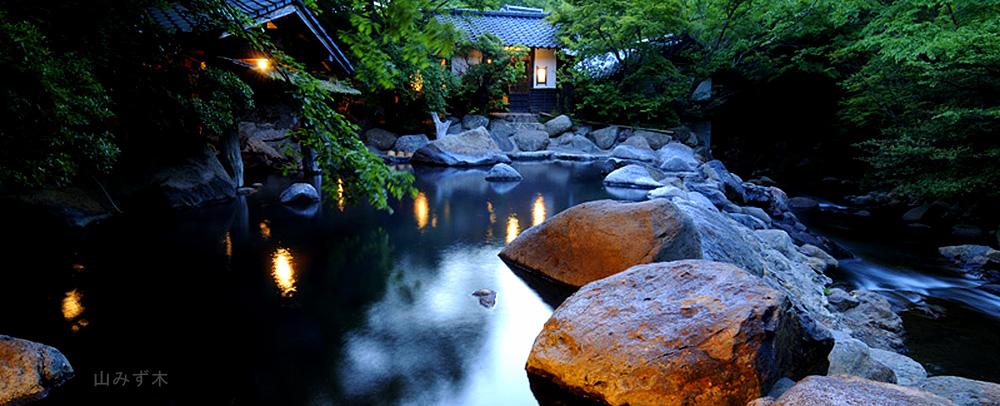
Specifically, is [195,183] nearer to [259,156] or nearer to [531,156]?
[259,156]

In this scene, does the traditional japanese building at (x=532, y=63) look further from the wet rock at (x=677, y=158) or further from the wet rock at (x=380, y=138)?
the wet rock at (x=677, y=158)

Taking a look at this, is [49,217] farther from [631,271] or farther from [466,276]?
[631,271]

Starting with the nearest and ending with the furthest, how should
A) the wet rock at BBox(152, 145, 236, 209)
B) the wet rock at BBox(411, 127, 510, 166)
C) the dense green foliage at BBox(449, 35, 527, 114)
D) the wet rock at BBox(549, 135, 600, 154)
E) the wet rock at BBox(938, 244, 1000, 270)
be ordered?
the wet rock at BBox(938, 244, 1000, 270) < the wet rock at BBox(152, 145, 236, 209) < the wet rock at BBox(411, 127, 510, 166) < the wet rock at BBox(549, 135, 600, 154) < the dense green foliage at BBox(449, 35, 527, 114)

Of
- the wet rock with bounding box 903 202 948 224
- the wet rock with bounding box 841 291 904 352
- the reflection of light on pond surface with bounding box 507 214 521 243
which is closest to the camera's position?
the wet rock with bounding box 841 291 904 352

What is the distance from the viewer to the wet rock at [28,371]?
3340 mm

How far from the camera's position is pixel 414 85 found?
19891 millimetres

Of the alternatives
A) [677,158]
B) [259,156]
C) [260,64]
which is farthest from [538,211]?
[259,156]

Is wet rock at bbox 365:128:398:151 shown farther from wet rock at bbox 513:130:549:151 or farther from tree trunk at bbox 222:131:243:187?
tree trunk at bbox 222:131:243:187

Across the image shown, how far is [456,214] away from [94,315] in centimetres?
589

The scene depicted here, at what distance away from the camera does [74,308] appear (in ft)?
16.7

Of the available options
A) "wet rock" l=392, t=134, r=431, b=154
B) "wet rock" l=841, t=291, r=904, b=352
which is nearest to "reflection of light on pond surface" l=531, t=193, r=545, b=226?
"wet rock" l=841, t=291, r=904, b=352

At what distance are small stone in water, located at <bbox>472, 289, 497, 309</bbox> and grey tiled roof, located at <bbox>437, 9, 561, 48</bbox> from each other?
64.3ft

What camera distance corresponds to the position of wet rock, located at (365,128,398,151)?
19625 millimetres

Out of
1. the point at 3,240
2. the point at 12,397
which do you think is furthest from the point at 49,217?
the point at 12,397
